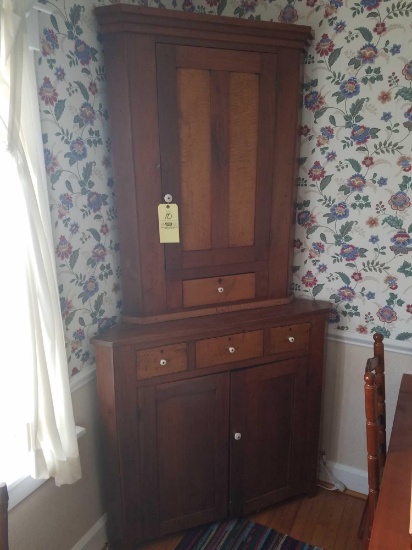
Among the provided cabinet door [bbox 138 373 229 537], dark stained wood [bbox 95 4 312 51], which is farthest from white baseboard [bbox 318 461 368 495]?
dark stained wood [bbox 95 4 312 51]

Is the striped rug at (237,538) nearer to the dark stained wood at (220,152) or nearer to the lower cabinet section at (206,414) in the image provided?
the lower cabinet section at (206,414)

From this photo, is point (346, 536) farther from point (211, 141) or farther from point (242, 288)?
point (211, 141)

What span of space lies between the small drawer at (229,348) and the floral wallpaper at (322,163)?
1.27 ft

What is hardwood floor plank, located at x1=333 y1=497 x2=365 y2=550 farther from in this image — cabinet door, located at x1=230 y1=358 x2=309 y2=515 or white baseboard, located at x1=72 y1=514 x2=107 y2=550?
white baseboard, located at x1=72 y1=514 x2=107 y2=550

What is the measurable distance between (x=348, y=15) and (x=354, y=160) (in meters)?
0.55

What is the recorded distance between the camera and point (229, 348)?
1.58 meters

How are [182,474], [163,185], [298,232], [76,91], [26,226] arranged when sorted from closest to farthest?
[26,226] → [76,91] → [163,185] → [182,474] → [298,232]

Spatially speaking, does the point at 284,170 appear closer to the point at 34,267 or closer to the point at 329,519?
the point at 34,267

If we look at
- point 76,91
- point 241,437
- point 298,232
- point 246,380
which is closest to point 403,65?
point 298,232

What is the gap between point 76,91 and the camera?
1.38 metres

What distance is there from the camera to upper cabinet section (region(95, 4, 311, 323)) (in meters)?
1.41

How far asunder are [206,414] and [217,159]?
0.99 metres

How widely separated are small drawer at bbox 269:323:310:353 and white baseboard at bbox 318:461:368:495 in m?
0.72

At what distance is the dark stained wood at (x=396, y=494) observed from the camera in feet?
2.75
